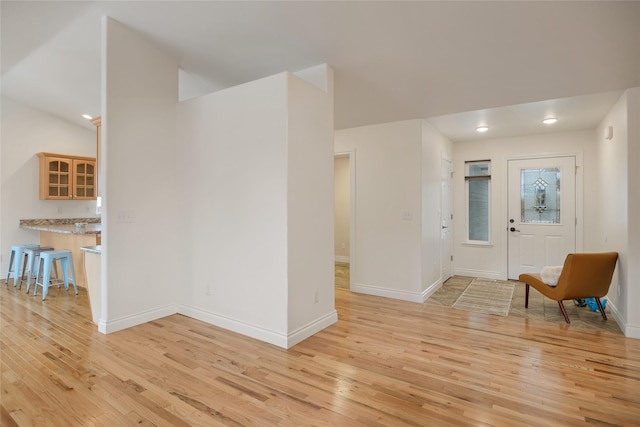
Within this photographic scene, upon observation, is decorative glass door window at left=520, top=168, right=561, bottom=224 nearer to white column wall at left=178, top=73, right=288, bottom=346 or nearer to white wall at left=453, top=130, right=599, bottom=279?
white wall at left=453, top=130, right=599, bottom=279

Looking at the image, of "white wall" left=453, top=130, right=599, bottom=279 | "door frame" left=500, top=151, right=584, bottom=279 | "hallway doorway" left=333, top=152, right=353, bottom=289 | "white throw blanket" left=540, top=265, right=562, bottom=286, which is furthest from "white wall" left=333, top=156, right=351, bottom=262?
"white throw blanket" left=540, top=265, right=562, bottom=286

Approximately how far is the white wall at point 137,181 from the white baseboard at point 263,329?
0.42 metres

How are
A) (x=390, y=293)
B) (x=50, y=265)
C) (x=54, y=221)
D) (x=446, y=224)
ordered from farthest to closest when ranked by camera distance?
(x=54, y=221) < (x=446, y=224) < (x=390, y=293) < (x=50, y=265)

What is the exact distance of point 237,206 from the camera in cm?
325

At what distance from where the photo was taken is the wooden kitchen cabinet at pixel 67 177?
5.89m

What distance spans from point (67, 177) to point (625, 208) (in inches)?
322

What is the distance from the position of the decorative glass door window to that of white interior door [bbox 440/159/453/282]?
1.16 m

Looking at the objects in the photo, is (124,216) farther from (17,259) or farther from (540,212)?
(540,212)

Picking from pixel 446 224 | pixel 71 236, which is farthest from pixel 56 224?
pixel 446 224

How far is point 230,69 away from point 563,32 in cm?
321

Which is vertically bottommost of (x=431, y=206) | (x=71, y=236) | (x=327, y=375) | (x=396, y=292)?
(x=327, y=375)

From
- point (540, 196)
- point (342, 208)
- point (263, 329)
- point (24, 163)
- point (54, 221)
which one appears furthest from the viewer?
point (342, 208)

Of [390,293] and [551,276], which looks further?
[390,293]

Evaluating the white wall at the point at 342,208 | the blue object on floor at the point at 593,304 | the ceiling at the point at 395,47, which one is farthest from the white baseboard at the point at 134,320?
the blue object on floor at the point at 593,304
